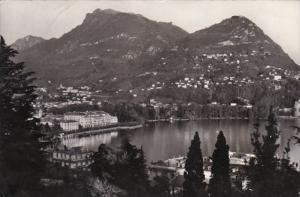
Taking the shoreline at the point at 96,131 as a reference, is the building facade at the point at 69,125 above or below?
above

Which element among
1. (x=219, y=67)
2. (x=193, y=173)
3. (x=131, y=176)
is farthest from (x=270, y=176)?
(x=219, y=67)

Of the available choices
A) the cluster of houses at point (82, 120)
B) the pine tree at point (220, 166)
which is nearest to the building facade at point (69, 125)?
A: the cluster of houses at point (82, 120)

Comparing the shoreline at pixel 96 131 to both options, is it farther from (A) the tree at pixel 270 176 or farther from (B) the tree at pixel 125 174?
(A) the tree at pixel 270 176

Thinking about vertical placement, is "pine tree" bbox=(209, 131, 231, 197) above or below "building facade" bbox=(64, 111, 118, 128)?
below

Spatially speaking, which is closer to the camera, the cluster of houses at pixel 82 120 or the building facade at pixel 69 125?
the building facade at pixel 69 125

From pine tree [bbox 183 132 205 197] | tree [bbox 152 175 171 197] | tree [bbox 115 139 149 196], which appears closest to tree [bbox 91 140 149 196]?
tree [bbox 115 139 149 196]

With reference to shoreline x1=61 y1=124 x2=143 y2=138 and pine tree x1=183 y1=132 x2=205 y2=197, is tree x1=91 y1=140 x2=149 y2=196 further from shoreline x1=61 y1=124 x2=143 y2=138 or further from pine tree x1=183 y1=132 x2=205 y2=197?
shoreline x1=61 y1=124 x2=143 y2=138

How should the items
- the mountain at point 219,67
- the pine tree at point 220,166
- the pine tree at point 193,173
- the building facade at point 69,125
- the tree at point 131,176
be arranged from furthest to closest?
the mountain at point 219,67, the building facade at point 69,125, the pine tree at point 193,173, the pine tree at point 220,166, the tree at point 131,176

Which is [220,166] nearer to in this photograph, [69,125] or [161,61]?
[69,125]
